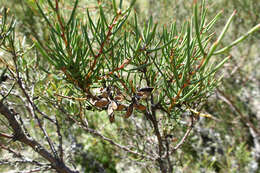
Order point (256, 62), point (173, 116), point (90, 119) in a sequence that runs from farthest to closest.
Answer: point (256, 62) → point (90, 119) → point (173, 116)

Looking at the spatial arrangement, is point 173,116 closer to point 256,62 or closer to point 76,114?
point 76,114

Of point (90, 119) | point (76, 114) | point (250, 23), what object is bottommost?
point (76, 114)

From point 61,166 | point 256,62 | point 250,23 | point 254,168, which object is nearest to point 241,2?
point 250,23

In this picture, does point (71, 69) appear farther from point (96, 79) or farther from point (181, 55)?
point (181, 55)

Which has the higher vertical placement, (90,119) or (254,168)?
(90,119)

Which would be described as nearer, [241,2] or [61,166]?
[61,166]

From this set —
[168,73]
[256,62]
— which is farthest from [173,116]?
[256,62]

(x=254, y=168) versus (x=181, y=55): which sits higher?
(x=181, y=55)

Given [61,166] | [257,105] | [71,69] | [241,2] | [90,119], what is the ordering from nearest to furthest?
1. [71,69]
2. [61,166]
3. [90,119]
4. [241,2]
5. [257,105]

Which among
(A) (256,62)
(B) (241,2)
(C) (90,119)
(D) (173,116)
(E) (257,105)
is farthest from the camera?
(A) (256,62)
